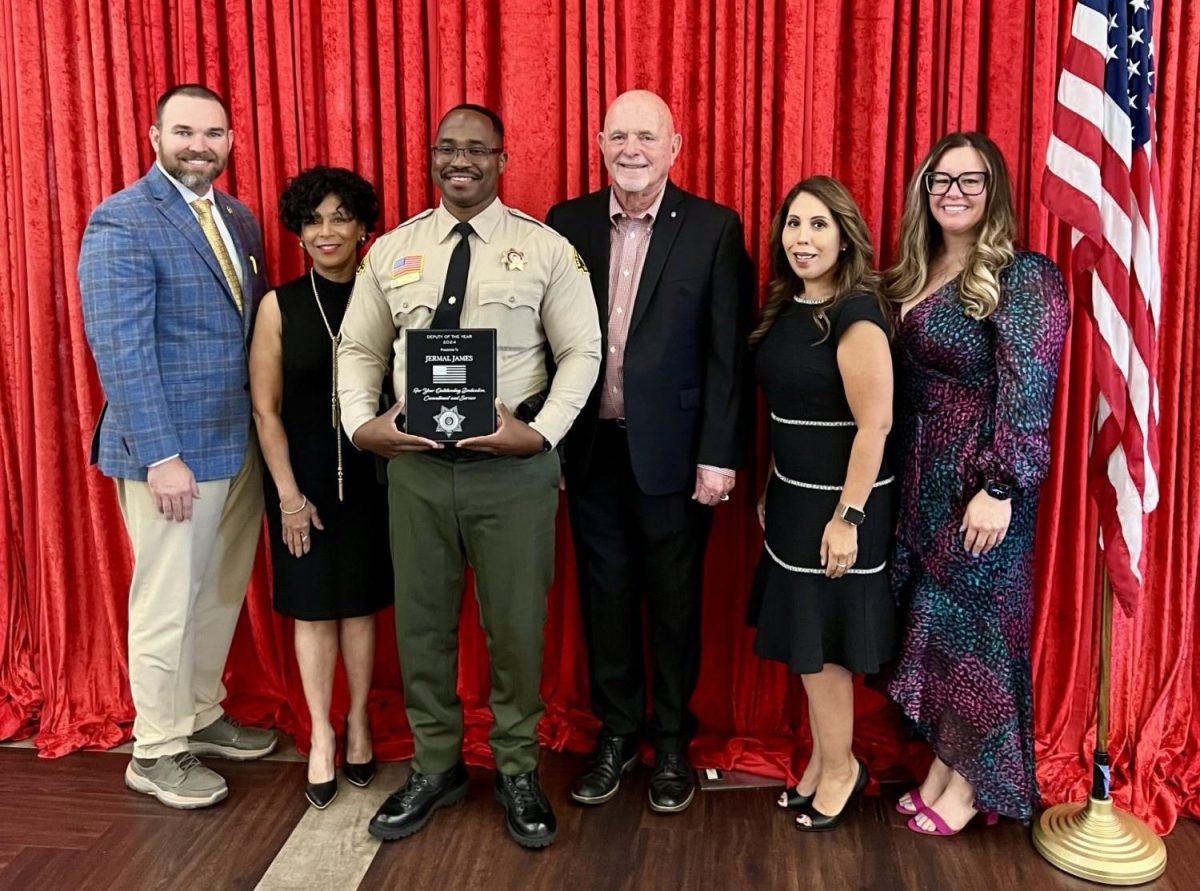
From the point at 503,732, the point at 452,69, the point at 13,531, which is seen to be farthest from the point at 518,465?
the point at 13,531

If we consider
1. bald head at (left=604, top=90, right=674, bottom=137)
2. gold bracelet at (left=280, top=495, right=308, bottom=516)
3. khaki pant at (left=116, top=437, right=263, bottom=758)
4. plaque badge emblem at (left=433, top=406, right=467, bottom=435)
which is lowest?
khaki pant at (left=116, top=437, right=263, bottom=758)

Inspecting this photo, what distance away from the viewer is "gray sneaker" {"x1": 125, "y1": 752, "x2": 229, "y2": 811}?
8.61 ft

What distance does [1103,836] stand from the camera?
2.36 metres

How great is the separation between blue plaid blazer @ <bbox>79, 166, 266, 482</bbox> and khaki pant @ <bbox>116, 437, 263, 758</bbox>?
11cm

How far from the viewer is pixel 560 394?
2.32m

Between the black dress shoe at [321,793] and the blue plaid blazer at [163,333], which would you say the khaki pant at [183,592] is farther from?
the black dress shoe at [321,793]

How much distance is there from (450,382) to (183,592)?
3.27 feet

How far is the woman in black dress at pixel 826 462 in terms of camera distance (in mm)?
2227

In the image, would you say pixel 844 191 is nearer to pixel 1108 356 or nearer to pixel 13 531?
pixel 1108 356

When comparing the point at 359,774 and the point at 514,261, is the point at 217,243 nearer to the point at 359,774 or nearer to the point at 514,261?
the point at 514,261

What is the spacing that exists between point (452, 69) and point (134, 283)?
3.40ft

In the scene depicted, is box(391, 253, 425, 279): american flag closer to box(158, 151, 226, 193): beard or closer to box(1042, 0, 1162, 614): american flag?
box(158, 151, 226, 193): beard

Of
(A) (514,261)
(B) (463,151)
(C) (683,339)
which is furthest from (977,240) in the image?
(B) (463,151)

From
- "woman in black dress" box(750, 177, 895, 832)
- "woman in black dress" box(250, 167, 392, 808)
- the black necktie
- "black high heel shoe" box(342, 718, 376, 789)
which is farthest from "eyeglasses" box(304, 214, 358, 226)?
"black high heel shoe" box(342, 718, 376, 789)
